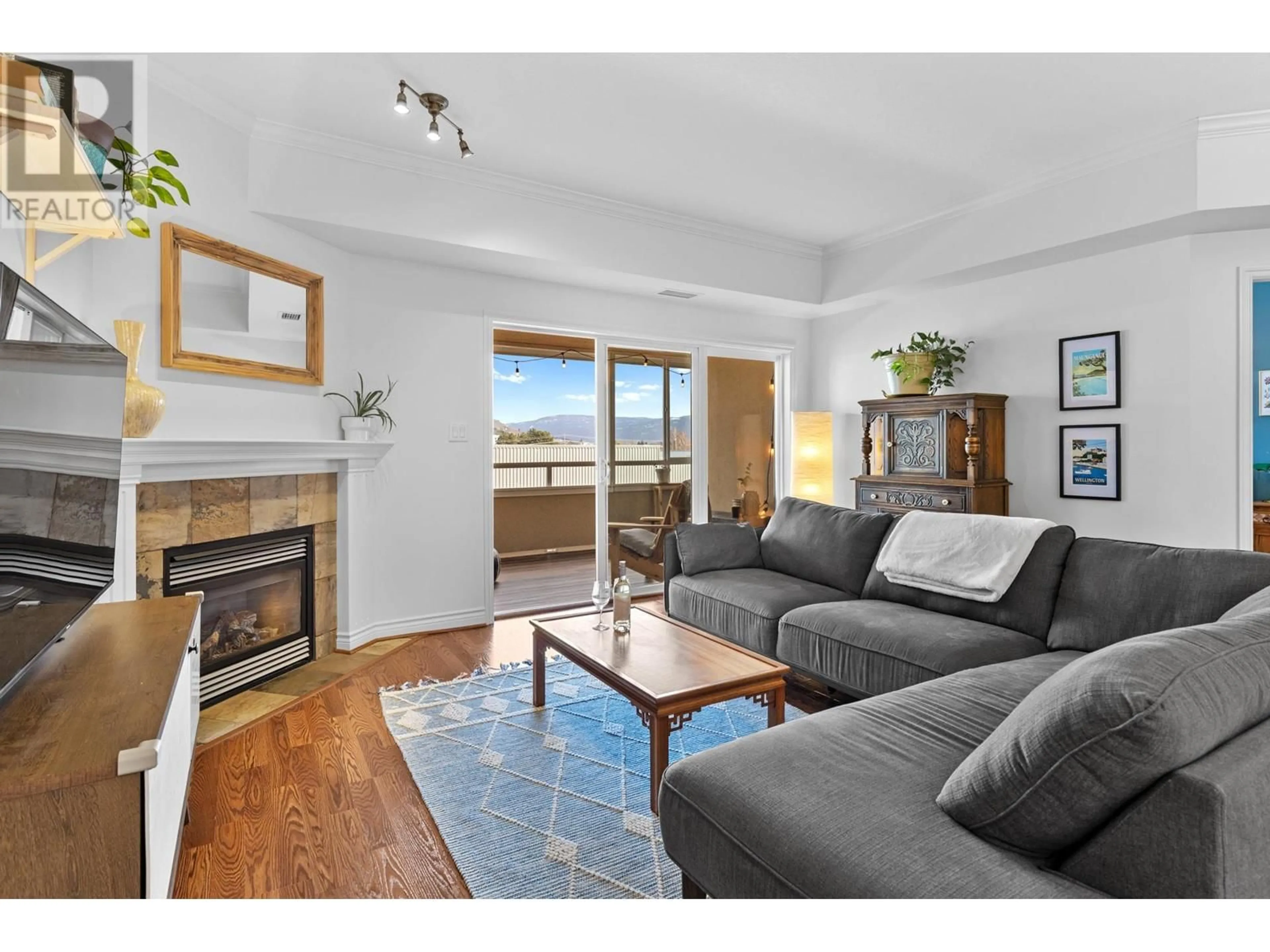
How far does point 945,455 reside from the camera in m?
4.19

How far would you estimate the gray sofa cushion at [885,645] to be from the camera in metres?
2.33

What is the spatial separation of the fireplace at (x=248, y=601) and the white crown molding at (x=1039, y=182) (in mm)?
Answer: 3998

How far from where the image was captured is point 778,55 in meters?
2.55

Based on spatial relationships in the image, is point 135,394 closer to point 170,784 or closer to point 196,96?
point 196,96

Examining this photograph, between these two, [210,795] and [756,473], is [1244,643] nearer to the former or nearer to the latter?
[210,795]

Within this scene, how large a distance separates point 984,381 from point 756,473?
6.05 ft

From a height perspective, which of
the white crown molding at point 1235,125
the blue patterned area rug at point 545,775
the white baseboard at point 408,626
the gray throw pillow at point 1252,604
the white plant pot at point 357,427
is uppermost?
the white crown molding at point 1235,125

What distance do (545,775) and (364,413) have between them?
7.71 feet

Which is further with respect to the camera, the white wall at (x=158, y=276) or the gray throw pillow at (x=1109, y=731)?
the white wall at (x=158, y=276)

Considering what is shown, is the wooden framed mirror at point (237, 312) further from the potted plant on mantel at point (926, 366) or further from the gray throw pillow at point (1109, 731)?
the potted plant on mantel at point (926, 366)

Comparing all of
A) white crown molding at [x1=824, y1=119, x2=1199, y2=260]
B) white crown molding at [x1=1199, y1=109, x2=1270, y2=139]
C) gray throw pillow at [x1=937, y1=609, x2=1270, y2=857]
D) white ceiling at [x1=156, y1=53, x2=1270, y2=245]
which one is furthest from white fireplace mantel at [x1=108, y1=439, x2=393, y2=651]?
white crown molding at [x1=1199, y1=109, x2=1270, y2=139]

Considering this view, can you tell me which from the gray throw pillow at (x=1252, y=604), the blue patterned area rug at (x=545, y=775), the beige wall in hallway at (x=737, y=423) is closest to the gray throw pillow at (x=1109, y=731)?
the gray throw pillow at (x=1252, y=604)

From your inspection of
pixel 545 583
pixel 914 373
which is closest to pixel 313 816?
pixel 545 583

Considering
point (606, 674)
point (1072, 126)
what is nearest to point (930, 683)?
point (606, 674)
